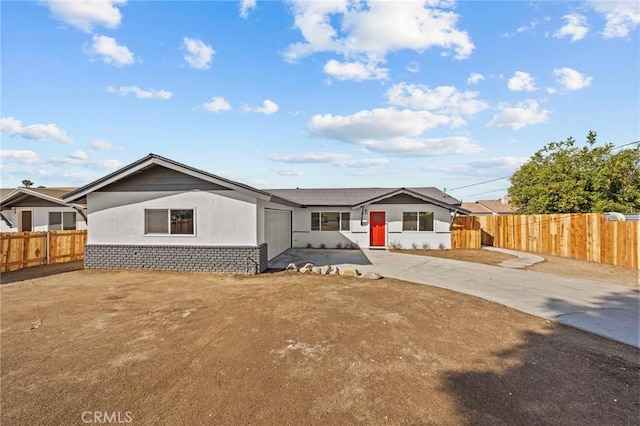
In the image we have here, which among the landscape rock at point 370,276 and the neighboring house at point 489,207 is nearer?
the landscape rock at point 370,276

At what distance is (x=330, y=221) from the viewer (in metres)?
17.6

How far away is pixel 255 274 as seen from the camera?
1000 centimetres

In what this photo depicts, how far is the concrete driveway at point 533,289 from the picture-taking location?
5.81 metres

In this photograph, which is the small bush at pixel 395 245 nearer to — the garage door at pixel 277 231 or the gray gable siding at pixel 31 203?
the garage door at pixel 277 231

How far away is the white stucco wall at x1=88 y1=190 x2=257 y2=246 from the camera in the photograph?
400 inches

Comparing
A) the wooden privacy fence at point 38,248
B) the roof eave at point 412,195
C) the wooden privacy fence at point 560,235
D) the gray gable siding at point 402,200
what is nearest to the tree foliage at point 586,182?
the wooden privacy fence at point 560,235

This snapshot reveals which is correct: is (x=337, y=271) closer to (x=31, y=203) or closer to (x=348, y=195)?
(x=348, y=195)

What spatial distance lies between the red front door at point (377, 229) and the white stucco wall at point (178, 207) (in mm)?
8877

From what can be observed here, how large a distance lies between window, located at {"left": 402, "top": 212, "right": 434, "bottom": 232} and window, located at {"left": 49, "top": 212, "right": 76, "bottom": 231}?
19174 mm

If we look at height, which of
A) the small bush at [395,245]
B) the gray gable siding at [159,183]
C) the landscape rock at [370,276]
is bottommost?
the landscape rock at [370,276]

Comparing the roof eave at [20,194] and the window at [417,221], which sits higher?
the roof eave at [20,194]

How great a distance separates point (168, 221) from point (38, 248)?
5.60 metres

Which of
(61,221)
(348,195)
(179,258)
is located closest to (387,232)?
(348,195)

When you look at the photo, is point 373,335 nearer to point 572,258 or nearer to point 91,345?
point 91,345
